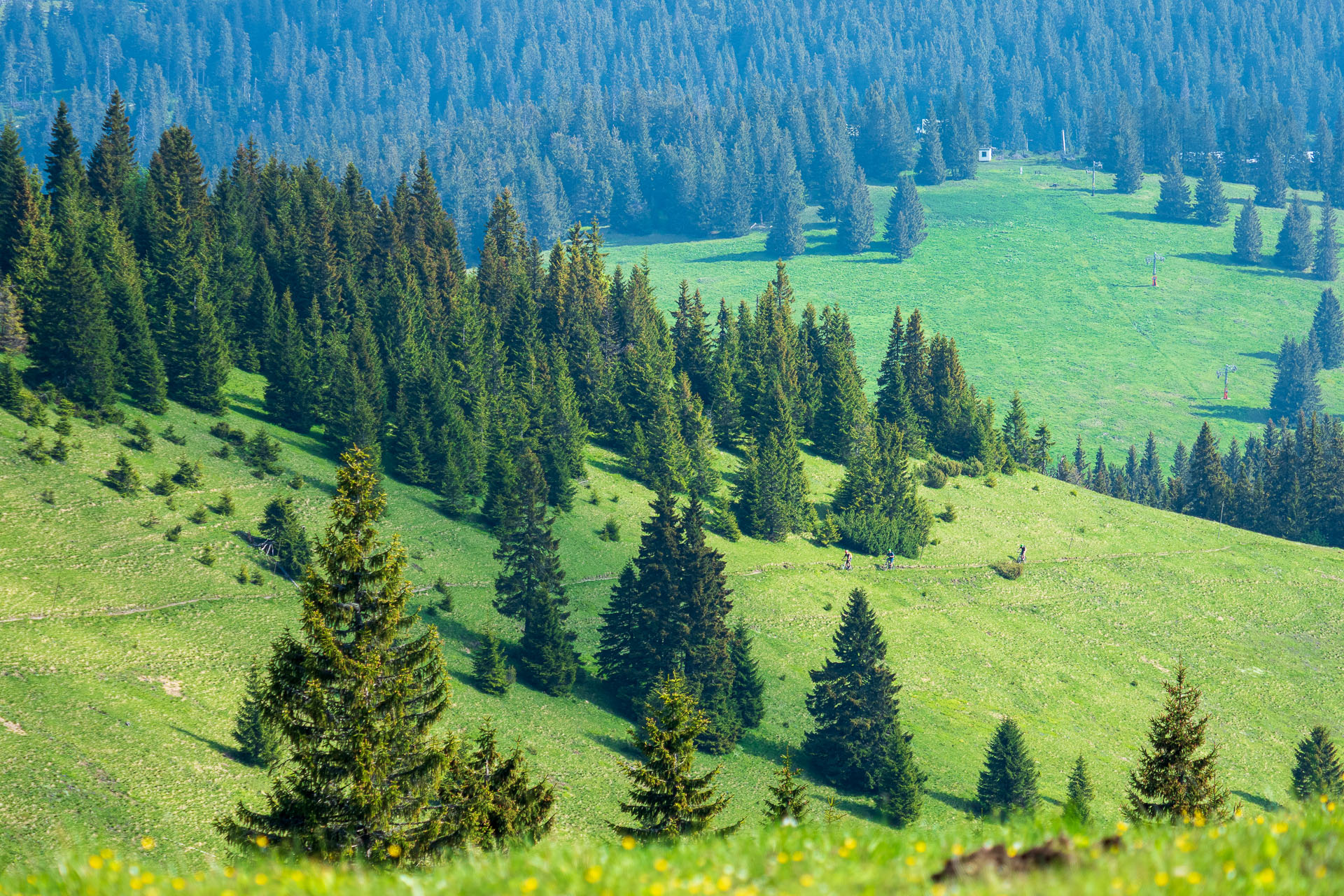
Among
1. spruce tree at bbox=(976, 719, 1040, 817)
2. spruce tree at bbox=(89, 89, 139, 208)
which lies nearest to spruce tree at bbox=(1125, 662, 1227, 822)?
spruce tree at bbox=(976, 719, 1040, 817)

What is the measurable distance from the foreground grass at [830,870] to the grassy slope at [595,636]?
2859 cm

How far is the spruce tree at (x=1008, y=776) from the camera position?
209 feet

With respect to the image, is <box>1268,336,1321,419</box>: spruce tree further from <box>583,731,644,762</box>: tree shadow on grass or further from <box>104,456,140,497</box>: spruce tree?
<box>104,456,140,497</box>: spruce tree

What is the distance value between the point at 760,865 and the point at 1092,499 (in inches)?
4788

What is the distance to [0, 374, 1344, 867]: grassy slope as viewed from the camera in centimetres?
4834

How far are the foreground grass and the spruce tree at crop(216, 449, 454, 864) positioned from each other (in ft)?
40.1

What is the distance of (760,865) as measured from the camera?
11016 millimetres

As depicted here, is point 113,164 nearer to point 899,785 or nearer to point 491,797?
point 899,785

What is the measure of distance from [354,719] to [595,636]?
55047 mm

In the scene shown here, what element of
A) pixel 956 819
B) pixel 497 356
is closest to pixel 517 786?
pixel 956 819

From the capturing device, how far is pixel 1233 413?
645 ft

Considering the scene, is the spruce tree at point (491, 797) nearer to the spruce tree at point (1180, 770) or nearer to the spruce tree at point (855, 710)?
the spruce tree at point (1180, 770)

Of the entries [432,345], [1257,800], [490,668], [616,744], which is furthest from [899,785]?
[432,345]

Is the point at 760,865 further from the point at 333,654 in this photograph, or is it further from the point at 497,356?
the point at 497,356
